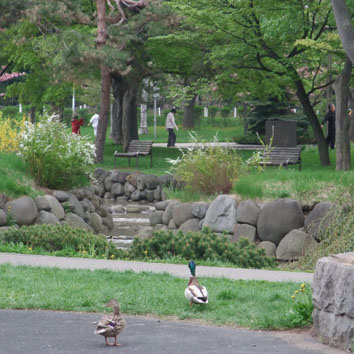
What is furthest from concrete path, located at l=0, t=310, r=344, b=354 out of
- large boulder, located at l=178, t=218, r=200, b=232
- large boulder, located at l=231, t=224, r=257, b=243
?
large boulder, located at l=178, t=218, r=200, b=232

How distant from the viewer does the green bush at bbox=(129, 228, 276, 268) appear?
1355cm

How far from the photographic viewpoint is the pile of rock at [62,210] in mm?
17281

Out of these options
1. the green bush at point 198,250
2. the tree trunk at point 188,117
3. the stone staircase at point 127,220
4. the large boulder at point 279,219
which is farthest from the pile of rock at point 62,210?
the tree trunk at point 188,117

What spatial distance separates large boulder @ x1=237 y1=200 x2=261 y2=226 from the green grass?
564 cm

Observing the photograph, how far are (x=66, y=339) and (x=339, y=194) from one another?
856 centimetres

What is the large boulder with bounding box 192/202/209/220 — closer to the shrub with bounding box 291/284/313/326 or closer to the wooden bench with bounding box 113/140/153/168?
the shrub with bounding box 291/284/313/326

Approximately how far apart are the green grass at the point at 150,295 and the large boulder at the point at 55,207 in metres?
7.35

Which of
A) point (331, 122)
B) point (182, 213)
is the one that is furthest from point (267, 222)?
point (331, 122)

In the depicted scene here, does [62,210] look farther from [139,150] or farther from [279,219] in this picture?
[139,150]

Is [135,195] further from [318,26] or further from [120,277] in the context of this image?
[120,277]

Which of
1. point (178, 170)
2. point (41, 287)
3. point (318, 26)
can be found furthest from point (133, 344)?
point (318, 26)

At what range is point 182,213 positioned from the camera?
1777 cm

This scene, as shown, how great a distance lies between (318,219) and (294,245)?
0.64m

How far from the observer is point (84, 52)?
96.9 ft
